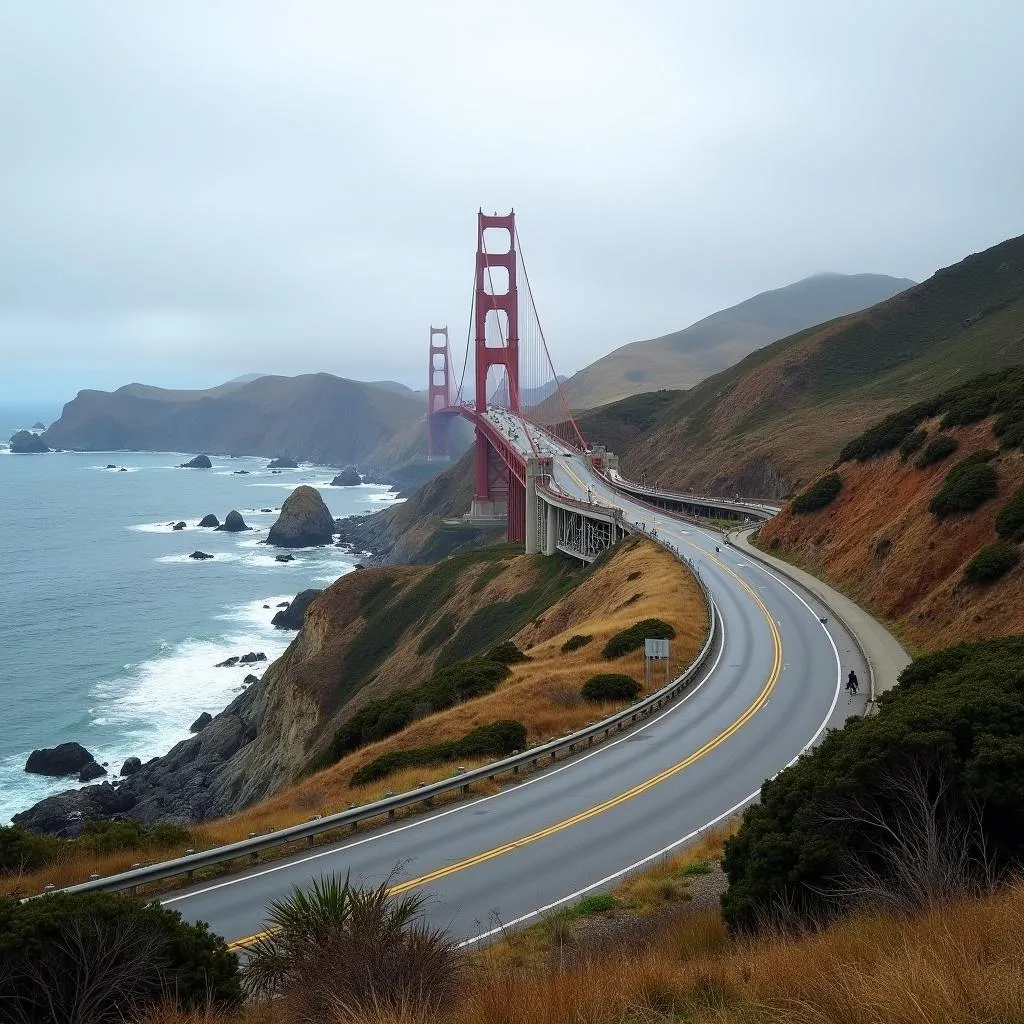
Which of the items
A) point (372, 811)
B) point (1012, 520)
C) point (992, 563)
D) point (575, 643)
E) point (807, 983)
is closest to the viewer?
point (807, 983)

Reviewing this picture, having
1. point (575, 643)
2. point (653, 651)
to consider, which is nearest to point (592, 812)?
point (653, 651)

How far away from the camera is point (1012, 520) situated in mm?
28312

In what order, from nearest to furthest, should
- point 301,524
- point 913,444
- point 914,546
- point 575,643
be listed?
point 575,643 < point 914,546 < point 913,444 < point 301,524

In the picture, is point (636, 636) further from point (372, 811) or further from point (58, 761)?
point (58, 761)

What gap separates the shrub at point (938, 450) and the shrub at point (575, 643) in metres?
16.9

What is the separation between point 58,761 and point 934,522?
150ft

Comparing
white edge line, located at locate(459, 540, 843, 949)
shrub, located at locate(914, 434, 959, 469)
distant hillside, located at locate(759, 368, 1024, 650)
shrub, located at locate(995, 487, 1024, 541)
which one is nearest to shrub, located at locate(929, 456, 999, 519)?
distant hillside, located at locate(759, 368, 1024, 650)

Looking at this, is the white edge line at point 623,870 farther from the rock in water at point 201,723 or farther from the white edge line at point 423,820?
the rock in water at point 201,723

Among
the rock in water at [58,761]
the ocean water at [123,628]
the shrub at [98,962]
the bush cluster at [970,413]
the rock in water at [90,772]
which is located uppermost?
the bush cluster at [970,413]

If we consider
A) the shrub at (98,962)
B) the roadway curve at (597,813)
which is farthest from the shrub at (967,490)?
the shrub at (98,962)

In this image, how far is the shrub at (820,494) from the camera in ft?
156

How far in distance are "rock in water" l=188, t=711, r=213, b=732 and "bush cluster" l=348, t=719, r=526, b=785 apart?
40974mm

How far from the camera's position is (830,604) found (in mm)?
36281

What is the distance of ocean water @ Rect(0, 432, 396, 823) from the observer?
58.3 m
